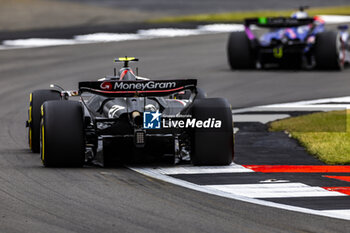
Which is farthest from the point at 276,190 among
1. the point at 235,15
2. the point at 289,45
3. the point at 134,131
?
the point at 235,15

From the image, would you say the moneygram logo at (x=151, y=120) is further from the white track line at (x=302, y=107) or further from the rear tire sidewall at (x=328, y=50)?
the rear tire sidewall at (x=328, y=50)

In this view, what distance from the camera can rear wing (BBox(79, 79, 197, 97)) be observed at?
11.8 metres

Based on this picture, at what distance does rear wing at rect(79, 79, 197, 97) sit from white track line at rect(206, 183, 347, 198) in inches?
72.5

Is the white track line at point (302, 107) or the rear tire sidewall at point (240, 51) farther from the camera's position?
the rear tire sidewall at point (240, 51)

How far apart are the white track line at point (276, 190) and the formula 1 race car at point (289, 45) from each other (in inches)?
552

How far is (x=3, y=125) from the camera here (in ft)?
53.7

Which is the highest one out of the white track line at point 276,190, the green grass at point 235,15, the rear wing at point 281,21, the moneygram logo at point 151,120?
the rear wing at point 281,21

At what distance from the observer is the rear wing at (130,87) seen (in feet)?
38.9

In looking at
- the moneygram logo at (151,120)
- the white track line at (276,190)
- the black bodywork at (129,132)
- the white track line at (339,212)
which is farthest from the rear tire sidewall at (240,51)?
the white track line at (339,212)

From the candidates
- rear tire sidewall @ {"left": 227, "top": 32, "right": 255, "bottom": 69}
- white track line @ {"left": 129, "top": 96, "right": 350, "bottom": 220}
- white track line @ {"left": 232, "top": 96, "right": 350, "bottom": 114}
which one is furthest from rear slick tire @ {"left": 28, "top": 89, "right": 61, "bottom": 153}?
rear tire sidewall @ {"left": 227, "top": 32, "right": 255, "bottom": 69}

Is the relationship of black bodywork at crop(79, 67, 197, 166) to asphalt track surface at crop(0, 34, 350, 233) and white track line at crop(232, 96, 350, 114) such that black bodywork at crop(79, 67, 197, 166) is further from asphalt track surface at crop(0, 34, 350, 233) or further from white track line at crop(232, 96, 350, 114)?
white track line at crop(232, 96, 350, 114)

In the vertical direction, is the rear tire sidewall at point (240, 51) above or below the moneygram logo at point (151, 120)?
below

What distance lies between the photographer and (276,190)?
33.7 feet

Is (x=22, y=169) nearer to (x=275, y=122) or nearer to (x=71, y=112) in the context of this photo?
(x=71, y=112)
